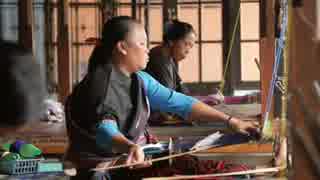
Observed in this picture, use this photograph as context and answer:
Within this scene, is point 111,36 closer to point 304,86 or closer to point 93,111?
point 93,111

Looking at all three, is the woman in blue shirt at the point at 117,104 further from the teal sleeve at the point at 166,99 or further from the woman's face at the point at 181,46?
the woman's face at the point at 181,46

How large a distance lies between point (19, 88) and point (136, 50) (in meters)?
1.62

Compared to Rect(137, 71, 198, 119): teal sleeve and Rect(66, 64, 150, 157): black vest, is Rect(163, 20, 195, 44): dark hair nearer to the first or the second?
Rect(137, 71, 198, 119): teal sleeve

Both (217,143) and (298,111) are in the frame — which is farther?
(217,143)

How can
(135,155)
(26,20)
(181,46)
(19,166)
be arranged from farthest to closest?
(26,20) < (181,46) < (19,166) < (135,155)

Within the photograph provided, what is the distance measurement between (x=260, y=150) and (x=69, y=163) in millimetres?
1494

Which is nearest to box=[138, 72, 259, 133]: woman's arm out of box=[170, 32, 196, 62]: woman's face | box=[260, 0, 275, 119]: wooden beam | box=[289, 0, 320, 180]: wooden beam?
box=[289, 0, 320, 180]: wooden beam

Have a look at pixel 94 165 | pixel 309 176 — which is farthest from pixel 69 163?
pixel 309 176

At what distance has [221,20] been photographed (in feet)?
25.5

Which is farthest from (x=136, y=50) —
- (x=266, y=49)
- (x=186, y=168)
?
(x=266, y=49)

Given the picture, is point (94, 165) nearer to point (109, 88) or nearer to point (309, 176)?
point (109, 88)

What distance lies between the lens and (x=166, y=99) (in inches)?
123

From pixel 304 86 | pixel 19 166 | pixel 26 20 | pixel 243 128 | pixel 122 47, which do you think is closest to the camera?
pixel 304 86

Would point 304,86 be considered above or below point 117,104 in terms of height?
above
